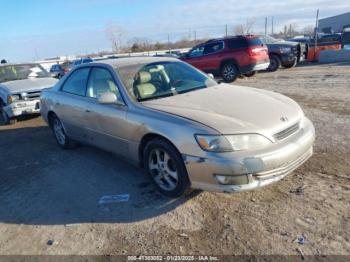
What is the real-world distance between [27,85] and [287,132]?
287 inches

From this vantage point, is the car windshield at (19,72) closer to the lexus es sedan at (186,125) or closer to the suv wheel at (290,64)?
the lexus es sedan at (186,125)

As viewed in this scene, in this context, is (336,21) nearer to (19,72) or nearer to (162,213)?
(19,72)

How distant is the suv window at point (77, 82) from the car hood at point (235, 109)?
1.53m

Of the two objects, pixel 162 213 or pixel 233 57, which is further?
pixel 233 57

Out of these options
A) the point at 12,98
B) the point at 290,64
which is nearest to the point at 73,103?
the point at 12,98

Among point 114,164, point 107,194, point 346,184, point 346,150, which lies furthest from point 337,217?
point 114,164

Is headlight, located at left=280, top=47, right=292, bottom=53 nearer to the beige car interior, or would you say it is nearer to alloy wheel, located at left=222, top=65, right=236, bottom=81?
alloy wheel, located at left=222, top=65, right=236, bottom=81

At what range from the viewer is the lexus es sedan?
316 cm

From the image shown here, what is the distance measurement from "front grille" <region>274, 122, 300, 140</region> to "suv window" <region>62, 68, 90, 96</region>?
2995mm

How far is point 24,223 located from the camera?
362 cm

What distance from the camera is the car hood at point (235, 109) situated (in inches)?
128

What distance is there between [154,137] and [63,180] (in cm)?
170

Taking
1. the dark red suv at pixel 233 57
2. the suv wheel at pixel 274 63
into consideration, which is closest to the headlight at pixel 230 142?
the dark red suv at pixel 233 57

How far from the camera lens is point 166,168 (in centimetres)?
372
